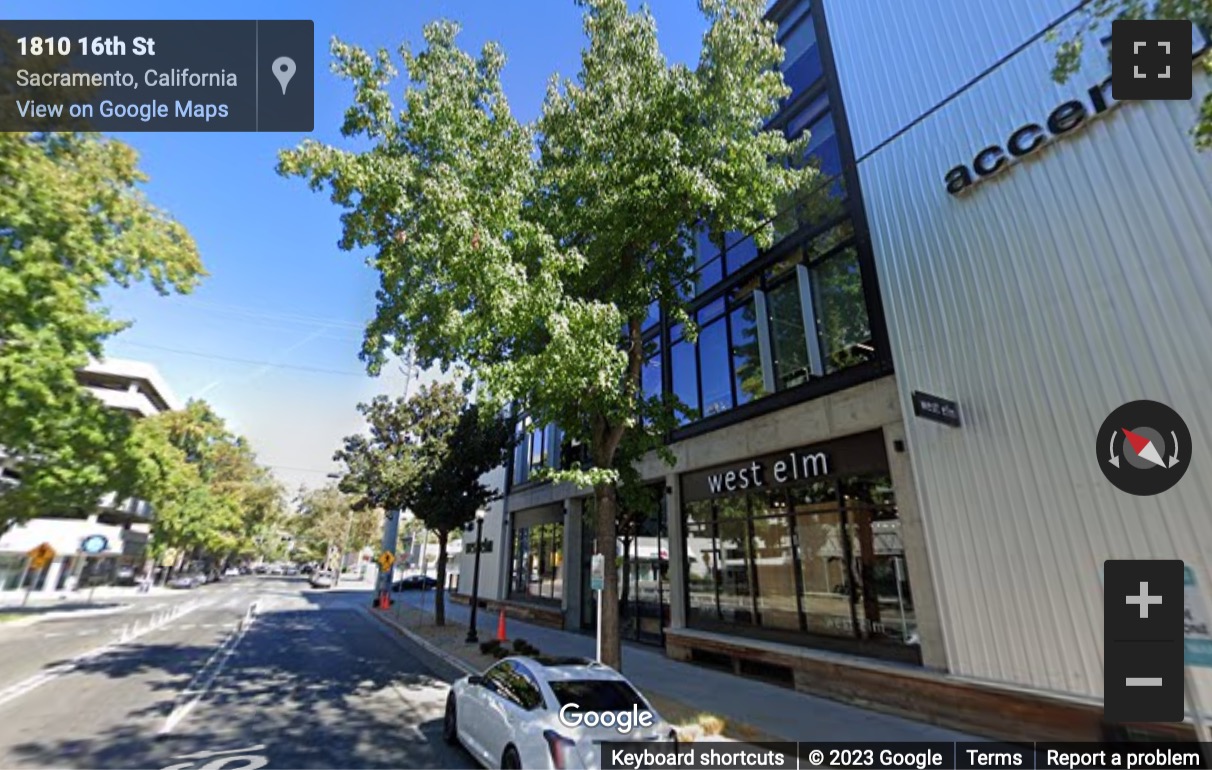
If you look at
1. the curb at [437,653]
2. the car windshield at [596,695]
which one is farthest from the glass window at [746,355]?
the curb at [437,653]

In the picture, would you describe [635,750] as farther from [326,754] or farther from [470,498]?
[470,498]

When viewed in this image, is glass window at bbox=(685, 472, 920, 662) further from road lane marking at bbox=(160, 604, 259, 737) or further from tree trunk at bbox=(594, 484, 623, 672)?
road lane marking at bbox=(160, 604, 259, 737)

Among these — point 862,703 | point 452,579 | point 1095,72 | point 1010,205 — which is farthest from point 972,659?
point 452,579

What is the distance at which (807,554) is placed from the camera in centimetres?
1170

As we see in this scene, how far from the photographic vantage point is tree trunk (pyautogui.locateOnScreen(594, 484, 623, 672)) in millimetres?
10031

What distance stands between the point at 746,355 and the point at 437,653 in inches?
466

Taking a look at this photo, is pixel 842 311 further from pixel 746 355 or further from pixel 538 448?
pixel 538 448

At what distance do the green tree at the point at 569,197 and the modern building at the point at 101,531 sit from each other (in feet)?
97.2

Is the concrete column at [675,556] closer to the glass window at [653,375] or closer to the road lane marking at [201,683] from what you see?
the glass window at [653,375]

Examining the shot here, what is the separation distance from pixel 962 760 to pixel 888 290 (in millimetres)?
7456

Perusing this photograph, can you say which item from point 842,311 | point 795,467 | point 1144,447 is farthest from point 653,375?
point 1144,447

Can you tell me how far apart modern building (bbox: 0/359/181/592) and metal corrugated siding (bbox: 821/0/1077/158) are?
3694 centimetres

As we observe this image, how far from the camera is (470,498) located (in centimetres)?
2131

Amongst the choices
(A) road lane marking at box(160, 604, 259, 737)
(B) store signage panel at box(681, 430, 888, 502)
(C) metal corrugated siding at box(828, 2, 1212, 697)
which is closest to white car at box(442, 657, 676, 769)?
(A) road lane marking at box(160, 604, 259, 737)
